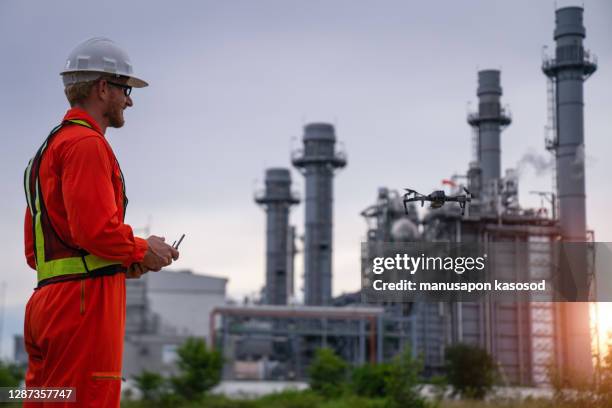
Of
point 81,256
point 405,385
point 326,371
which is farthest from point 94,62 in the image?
point 326,371

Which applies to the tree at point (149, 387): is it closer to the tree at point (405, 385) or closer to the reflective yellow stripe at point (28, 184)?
the tree at point (405, 385)

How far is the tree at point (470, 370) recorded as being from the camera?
30.7 meters

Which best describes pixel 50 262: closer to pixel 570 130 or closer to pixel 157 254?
pixel 157 254

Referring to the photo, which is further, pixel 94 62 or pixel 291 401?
pixel 291 401

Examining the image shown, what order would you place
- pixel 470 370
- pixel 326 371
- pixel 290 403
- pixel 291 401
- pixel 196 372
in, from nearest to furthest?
pixel 290 403 < pixel 291 401 < pixel 196 372 < pixel 470 370 < pixel 326 371

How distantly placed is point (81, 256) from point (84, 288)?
105mm

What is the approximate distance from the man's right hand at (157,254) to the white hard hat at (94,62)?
58 cm

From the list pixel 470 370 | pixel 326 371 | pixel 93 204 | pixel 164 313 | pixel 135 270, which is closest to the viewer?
pixel 93 204

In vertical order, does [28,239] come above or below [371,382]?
above

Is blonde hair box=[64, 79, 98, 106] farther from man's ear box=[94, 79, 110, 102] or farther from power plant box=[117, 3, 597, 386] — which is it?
power plant box=[117, 3, 597, 386]

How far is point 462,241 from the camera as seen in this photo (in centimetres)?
4144

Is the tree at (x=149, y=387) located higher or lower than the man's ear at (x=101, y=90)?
lower

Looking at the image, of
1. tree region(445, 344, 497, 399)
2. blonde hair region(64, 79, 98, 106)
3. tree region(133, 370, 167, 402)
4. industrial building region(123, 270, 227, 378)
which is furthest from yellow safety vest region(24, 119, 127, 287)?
industrial building region(123, 270, 227, 378)

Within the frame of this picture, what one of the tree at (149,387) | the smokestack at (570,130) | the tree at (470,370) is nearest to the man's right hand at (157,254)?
the tree at (149,387)
